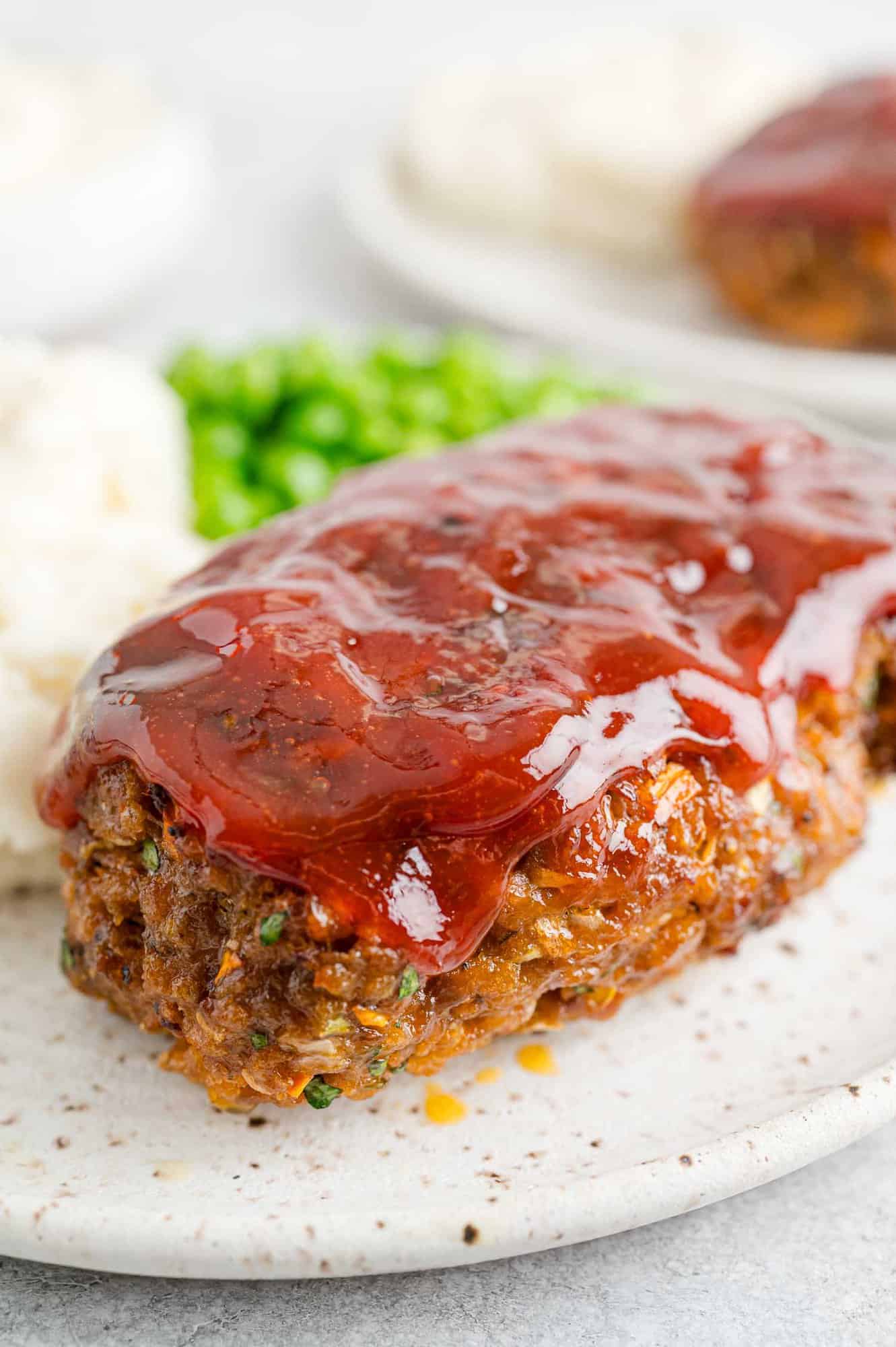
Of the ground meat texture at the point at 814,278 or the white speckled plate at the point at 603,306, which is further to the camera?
the ground meat texture at the point at 814,278

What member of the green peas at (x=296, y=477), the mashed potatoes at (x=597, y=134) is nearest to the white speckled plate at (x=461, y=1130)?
the green peas at (x=296, y=477)

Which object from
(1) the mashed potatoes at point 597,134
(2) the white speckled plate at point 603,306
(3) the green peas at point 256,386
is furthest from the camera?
(1) the mashed potatoes at point 597,134

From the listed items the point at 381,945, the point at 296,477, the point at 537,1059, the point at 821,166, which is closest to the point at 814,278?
the point at 821,166

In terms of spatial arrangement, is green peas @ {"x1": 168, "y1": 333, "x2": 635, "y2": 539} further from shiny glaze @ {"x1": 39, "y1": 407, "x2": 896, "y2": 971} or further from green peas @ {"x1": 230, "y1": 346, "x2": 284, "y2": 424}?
shiny glaze @ {"x1": 39, "y1": 407, "x2": 896, "y2": 971}

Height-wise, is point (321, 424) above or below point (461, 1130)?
above

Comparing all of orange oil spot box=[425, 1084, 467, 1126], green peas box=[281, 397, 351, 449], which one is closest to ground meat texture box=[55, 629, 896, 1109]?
orange oil spot box=[425, 1084, 467, 1126]

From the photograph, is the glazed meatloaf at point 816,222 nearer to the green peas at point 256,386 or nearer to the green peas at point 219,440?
the green peas at point 256,386

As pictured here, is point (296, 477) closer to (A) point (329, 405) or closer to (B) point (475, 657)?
(A) point (329, 405)
